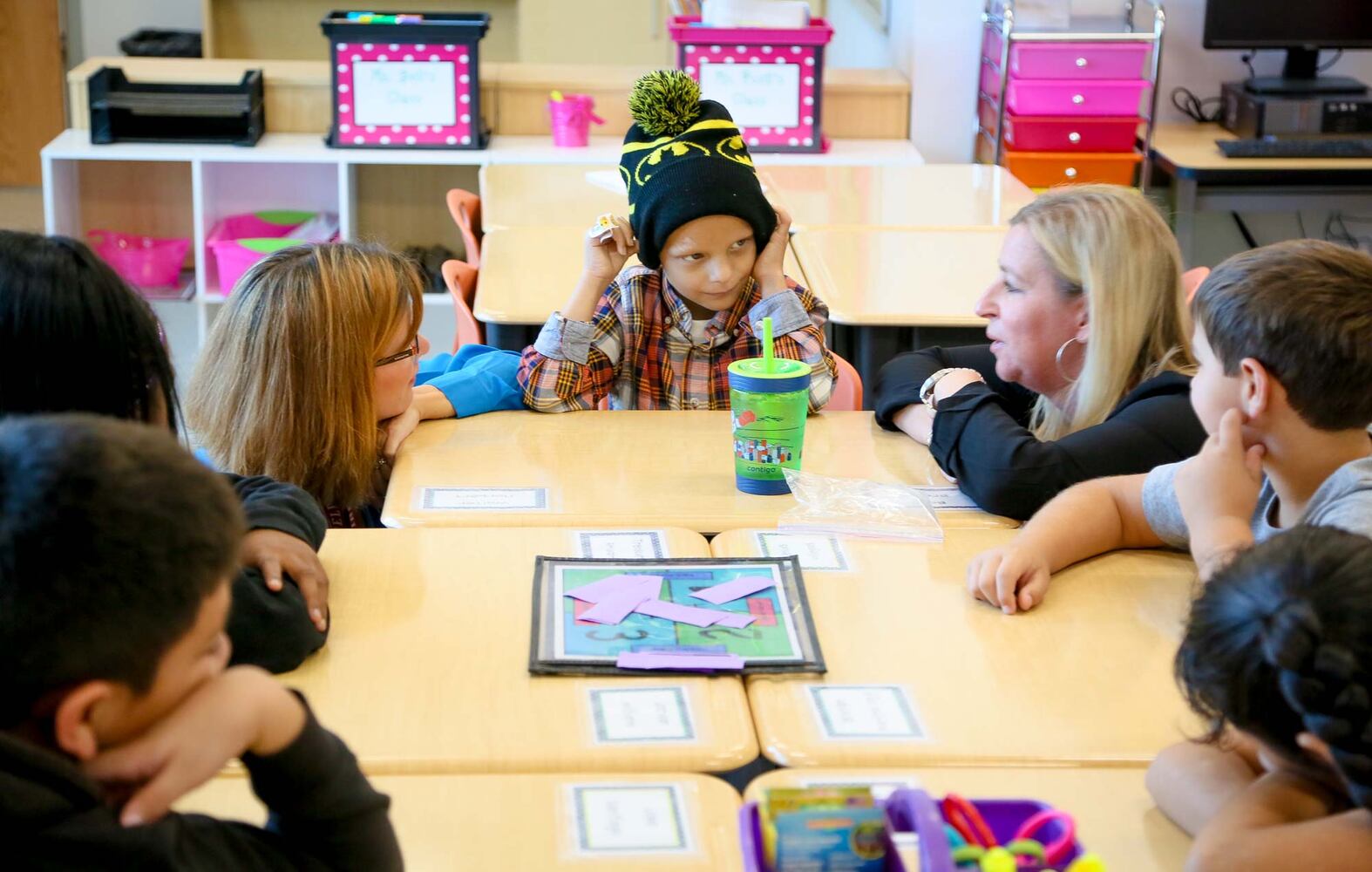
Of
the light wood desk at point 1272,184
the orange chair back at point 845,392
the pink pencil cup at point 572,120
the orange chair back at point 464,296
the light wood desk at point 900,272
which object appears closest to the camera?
the orange chair back at point 845,392

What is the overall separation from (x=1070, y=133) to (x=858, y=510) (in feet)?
9.00

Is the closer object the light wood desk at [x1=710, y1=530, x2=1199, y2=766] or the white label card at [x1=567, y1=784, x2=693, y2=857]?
the white label card at [x1=567, y1=784, x2=693, y2=857]

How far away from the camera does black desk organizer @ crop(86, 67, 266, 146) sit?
415 centimetres

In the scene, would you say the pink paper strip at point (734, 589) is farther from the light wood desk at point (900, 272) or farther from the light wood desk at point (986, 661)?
the light wood desk at point (900, 272)

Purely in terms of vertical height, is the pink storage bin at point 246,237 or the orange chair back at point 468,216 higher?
the orange chair back at point 468,216

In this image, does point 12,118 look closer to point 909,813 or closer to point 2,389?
Result: point 2,389

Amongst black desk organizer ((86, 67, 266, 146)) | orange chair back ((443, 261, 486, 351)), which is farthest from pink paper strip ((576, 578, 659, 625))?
black desk organizer ((86, 67, 266, 146))

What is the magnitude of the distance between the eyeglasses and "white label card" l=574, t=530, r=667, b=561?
43 cm

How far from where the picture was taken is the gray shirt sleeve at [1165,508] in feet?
5.35

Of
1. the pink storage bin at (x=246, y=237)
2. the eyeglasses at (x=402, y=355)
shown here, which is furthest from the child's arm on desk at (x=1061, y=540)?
the pink storage bin at (x=246, y=237)

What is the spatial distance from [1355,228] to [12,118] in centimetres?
472

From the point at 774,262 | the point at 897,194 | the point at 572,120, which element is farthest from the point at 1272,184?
the point at 774,262

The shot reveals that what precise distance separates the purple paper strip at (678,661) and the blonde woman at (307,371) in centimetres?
67

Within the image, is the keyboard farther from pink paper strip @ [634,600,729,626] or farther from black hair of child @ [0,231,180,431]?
black hair of child @ [0,231,180,431]
